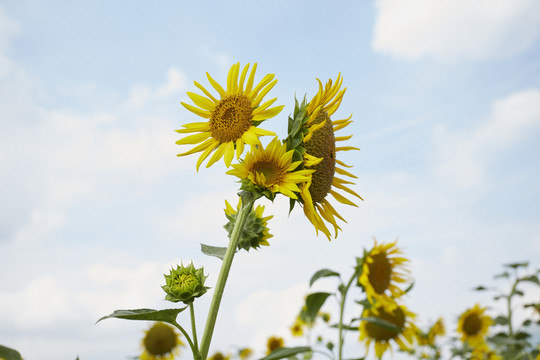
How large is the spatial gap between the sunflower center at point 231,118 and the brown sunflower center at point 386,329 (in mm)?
2938

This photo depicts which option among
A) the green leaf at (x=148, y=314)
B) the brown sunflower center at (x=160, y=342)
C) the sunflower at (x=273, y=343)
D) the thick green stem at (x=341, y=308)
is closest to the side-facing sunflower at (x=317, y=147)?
the green leaf at (x=148, y=314)

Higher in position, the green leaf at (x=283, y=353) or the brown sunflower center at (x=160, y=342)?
the brown sunflower center at (x=160, y=342)

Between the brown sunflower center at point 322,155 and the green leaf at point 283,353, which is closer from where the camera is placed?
the green leaf at point 283,353

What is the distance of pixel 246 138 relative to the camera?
6.67 feet

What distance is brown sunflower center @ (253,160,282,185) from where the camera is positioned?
1943 mm

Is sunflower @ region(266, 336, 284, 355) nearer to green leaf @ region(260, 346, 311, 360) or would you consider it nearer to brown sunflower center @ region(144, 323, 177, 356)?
brown sunflower center @ region(144, 323, 177, 356)

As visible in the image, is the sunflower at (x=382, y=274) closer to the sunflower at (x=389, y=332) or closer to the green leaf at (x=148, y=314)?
the sunflower at (x=389, y=332)

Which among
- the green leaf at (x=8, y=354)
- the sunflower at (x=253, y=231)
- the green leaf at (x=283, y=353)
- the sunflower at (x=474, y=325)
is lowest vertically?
the green leaf at (x=8, y=354)

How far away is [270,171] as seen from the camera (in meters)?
1.96

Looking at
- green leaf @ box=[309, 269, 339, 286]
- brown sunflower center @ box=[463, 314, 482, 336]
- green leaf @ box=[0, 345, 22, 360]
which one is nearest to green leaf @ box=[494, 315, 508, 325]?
brown sunflower center @ box=[463, 314, 482, 336]

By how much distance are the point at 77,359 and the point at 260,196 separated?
826mm

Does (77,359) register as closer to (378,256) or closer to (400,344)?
(378,256)

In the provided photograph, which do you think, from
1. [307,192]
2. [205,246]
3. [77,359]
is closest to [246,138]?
[307,192]

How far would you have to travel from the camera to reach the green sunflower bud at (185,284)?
1.87 meters
